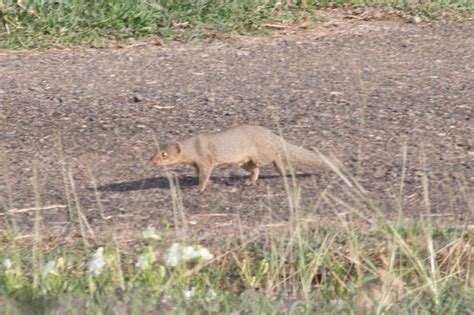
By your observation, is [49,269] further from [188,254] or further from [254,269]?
[254,269]

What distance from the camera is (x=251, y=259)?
4.93 metres

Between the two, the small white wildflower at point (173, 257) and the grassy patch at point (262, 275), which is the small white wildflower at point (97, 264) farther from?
the small white wildflower at point (173, 257)

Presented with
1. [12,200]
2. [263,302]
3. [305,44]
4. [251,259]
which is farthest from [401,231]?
[305,44]

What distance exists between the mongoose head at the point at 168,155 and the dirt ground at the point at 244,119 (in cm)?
14

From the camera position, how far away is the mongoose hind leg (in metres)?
5.95

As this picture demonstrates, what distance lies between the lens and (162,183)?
5.97m

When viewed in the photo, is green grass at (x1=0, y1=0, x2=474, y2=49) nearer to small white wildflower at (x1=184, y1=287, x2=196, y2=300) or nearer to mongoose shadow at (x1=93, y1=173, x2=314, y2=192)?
mongoose shadow at (x1=93, y1=173, x2=314, y2=192)

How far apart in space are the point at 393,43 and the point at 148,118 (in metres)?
2.35

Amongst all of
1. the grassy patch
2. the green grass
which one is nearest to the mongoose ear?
the grassy patch

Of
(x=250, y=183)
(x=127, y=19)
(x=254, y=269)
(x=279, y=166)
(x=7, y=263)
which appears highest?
(x=7, y=263)

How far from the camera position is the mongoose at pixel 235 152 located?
19.2 ft

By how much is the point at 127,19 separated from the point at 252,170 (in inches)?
122

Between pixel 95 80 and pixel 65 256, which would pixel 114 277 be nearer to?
pixel 65 256

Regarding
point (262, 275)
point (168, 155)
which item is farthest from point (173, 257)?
point (168, 155)
